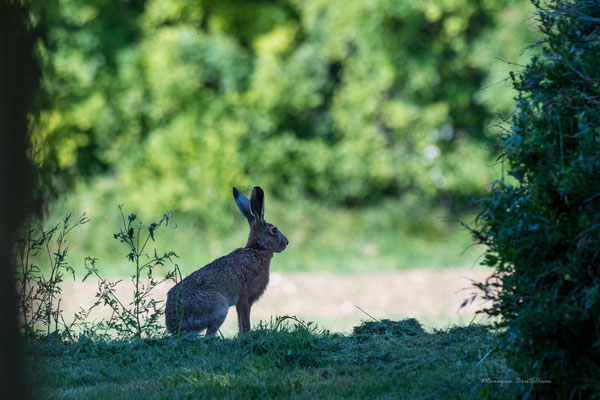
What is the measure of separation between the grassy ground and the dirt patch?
4.14 m

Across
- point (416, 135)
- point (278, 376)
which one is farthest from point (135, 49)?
point (278, 376)

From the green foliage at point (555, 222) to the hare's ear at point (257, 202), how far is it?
328cm

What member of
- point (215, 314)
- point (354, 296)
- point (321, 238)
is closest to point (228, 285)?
point (215, 314)

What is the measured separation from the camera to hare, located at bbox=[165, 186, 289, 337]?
21.0 ft

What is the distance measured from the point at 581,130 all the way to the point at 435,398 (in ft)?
5.64

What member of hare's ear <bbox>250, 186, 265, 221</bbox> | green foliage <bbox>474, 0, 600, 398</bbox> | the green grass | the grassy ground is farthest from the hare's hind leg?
the green grass

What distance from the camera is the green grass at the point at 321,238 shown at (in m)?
16.3

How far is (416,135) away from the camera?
18781 millimetres

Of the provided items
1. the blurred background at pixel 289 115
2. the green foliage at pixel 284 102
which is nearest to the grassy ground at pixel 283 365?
the blurred background at pixel 289 115

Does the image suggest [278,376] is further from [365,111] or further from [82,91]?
[82,91]

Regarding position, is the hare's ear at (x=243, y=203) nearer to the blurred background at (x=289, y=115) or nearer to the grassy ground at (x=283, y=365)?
the grassy ground at (x=283, y=365)

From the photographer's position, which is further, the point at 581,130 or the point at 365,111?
the point at 365,111

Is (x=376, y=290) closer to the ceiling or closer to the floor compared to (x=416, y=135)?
closer to the floor

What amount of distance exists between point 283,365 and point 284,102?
45.6ft
